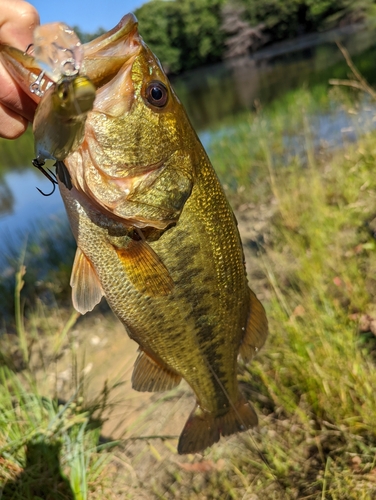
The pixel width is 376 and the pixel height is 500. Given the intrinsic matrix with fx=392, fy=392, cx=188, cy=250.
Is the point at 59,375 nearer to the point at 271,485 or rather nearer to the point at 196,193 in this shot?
the point at 271,485

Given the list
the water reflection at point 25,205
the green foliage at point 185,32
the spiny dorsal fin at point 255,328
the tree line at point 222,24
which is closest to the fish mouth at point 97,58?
the spiny dorsal fin at point 255,328

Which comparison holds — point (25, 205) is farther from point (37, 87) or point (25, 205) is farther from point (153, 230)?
point (37, 87)

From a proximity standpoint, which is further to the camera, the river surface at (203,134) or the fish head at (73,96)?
the river surface at (203,134)

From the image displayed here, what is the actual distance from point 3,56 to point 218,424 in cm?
198

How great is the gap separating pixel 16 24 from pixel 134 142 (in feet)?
1.98

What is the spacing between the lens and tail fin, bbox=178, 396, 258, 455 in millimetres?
2135

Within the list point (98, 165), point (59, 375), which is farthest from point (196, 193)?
point (59, 375)

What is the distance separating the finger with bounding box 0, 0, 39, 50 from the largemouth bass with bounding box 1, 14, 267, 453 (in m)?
0.35

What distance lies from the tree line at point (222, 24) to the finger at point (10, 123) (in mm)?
63897

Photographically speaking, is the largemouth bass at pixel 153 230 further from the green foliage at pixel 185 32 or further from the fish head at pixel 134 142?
the green foliage at pixel 185 32

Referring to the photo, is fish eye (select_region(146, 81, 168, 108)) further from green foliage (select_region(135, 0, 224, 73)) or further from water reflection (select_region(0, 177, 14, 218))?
green foliage (select_region(135, 0, 224, 73))

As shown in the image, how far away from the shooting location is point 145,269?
5.27 ft

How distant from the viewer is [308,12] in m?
63.0

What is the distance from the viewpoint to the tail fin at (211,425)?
213 centimetres
